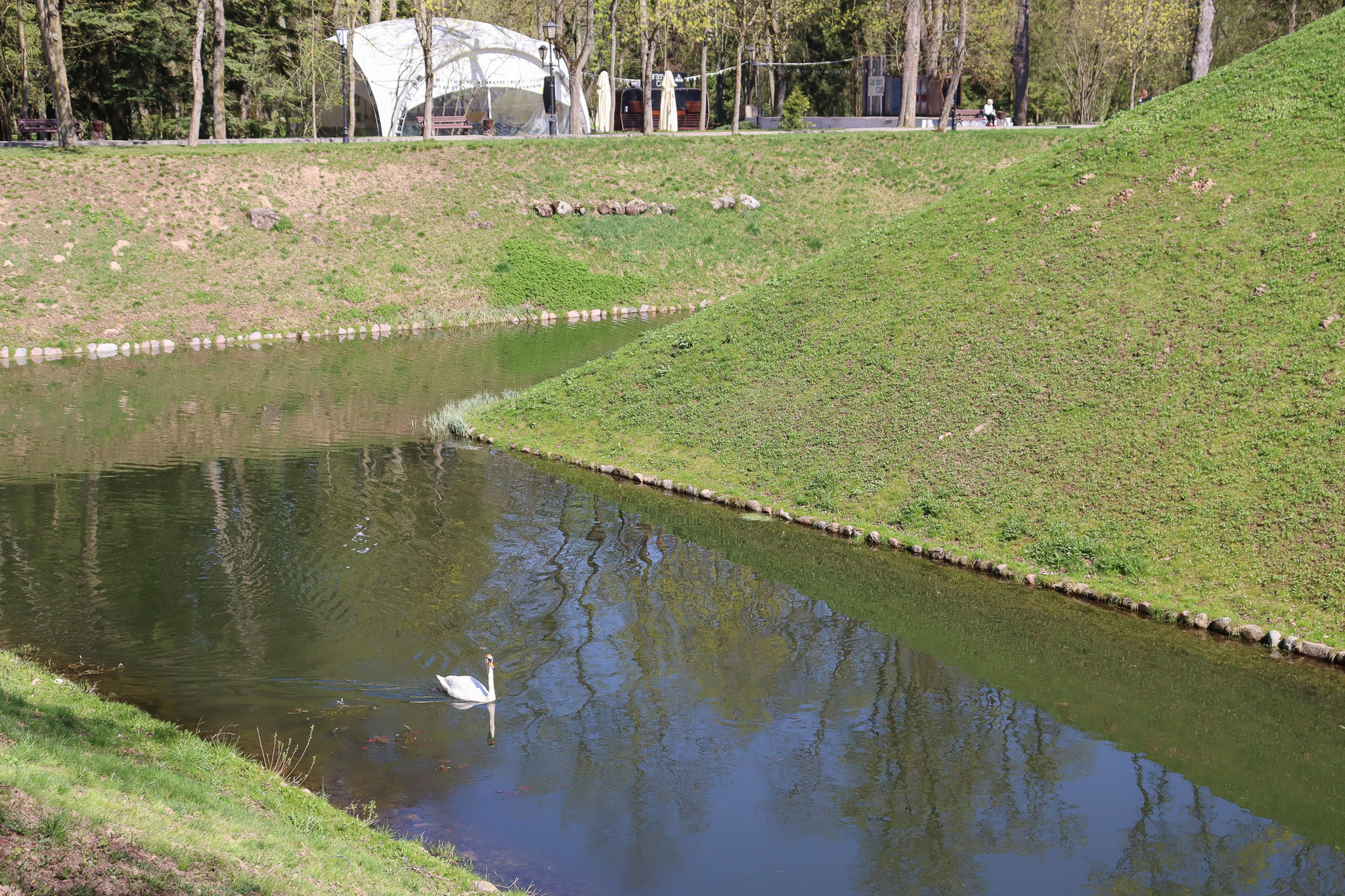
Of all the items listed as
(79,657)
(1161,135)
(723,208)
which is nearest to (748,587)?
(79,657)

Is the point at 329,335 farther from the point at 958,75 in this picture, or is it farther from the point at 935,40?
the point at 935,40

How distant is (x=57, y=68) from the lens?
47469mm

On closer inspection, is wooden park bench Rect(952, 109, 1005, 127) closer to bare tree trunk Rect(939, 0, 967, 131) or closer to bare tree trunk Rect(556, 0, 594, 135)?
bare tree trunk Rect(939, 0, 967, 131)

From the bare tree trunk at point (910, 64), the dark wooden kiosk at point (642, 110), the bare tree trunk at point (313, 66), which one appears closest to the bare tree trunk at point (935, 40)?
the bare tree trunk at point (910, 64)

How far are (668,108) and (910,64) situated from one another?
13992mm

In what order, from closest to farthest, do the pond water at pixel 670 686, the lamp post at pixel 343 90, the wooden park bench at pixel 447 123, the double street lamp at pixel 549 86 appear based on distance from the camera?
1. the pond water at pixel 670 686
2. the lamp post at pixel 343 90
3. the double street lamp at pixel 549 86
4. the wooden park bench at pixel 447 123

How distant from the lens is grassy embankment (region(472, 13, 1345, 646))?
1962 centimetres

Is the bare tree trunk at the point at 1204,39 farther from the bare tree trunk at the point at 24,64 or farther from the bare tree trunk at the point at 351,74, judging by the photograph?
the bare tree trunk at the point at 24,64

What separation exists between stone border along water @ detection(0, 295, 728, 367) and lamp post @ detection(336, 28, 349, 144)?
15.9m

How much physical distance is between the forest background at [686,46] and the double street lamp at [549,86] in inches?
58.0

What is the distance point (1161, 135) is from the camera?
101 ft

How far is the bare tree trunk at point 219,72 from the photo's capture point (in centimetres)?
5125

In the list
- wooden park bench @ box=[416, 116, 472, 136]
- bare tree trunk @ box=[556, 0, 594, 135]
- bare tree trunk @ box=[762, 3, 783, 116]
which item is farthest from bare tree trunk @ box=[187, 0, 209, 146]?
bare tree trunk @ box=[762, 3, 783, 116]

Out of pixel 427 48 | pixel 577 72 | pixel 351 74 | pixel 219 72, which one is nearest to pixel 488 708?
pixel 427 48
